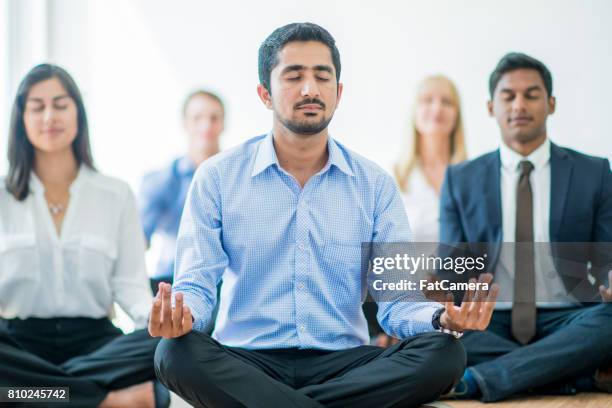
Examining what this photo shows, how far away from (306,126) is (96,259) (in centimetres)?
104

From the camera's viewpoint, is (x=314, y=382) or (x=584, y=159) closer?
(x=314, y=382)

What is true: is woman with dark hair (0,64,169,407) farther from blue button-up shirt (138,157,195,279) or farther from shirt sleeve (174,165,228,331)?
blue button-up shirt (138,157,195,279)

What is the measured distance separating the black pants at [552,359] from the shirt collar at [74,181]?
1551 mm

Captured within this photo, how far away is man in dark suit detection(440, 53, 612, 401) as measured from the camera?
108 inches

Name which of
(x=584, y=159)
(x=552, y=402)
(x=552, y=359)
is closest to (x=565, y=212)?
(x=584, y=159)

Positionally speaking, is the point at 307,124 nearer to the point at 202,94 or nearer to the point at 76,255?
the point at 76,255

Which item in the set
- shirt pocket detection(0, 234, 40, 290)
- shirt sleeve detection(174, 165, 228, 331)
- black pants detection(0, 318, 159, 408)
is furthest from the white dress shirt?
shirt pocket detection(0, 234, 40, 290)

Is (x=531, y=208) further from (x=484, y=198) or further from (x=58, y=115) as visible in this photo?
(x=58, y=115)

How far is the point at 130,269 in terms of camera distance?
295 cm

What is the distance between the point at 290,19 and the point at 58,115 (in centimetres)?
172

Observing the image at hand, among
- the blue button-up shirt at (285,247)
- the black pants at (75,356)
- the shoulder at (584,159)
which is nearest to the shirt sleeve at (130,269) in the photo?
the black pants at (75,356)

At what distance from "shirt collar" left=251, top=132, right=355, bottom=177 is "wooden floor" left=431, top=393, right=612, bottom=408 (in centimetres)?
83

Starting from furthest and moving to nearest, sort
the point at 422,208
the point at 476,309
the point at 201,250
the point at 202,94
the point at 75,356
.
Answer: the point at 202,94
the point at 422,208
the point at 75,356
the point at 201,250
the point at 476,309

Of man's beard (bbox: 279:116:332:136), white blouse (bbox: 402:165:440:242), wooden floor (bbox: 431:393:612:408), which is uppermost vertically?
man's beard (bbox: 279:116:332:136)
